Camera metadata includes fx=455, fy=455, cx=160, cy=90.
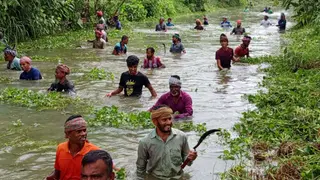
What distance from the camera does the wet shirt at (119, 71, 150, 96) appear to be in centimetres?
1015

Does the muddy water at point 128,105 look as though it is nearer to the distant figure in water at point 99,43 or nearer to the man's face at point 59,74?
the distant figure in water at point 99,43

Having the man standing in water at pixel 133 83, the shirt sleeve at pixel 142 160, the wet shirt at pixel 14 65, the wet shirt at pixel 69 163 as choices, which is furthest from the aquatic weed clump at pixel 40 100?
the wet shirt at pixel 69 163

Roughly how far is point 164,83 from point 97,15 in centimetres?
1558

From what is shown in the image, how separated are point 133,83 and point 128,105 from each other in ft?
1.75

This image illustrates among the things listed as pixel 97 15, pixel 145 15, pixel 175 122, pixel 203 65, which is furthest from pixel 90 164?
pixel 145 15

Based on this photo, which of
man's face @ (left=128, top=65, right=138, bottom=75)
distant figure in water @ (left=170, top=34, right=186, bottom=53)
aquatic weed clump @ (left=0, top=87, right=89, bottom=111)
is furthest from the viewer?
distant figure in water @ (left=170, top=34, right=186, bottom=53)

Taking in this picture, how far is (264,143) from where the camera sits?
6816 millimetres

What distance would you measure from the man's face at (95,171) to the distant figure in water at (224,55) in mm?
11112

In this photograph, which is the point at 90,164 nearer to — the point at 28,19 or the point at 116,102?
the point at 116,102

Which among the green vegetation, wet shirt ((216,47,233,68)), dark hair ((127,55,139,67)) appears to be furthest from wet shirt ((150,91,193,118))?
wet shirt ((216,47,233,68))

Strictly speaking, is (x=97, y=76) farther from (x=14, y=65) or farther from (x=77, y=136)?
(x=77, y=136)

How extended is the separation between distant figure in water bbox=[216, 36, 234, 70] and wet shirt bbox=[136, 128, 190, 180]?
852cm

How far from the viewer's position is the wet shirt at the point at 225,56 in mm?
13906

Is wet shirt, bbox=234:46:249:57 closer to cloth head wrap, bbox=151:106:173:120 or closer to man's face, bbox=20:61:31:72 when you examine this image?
man's face, bbox=20:61:31:72
